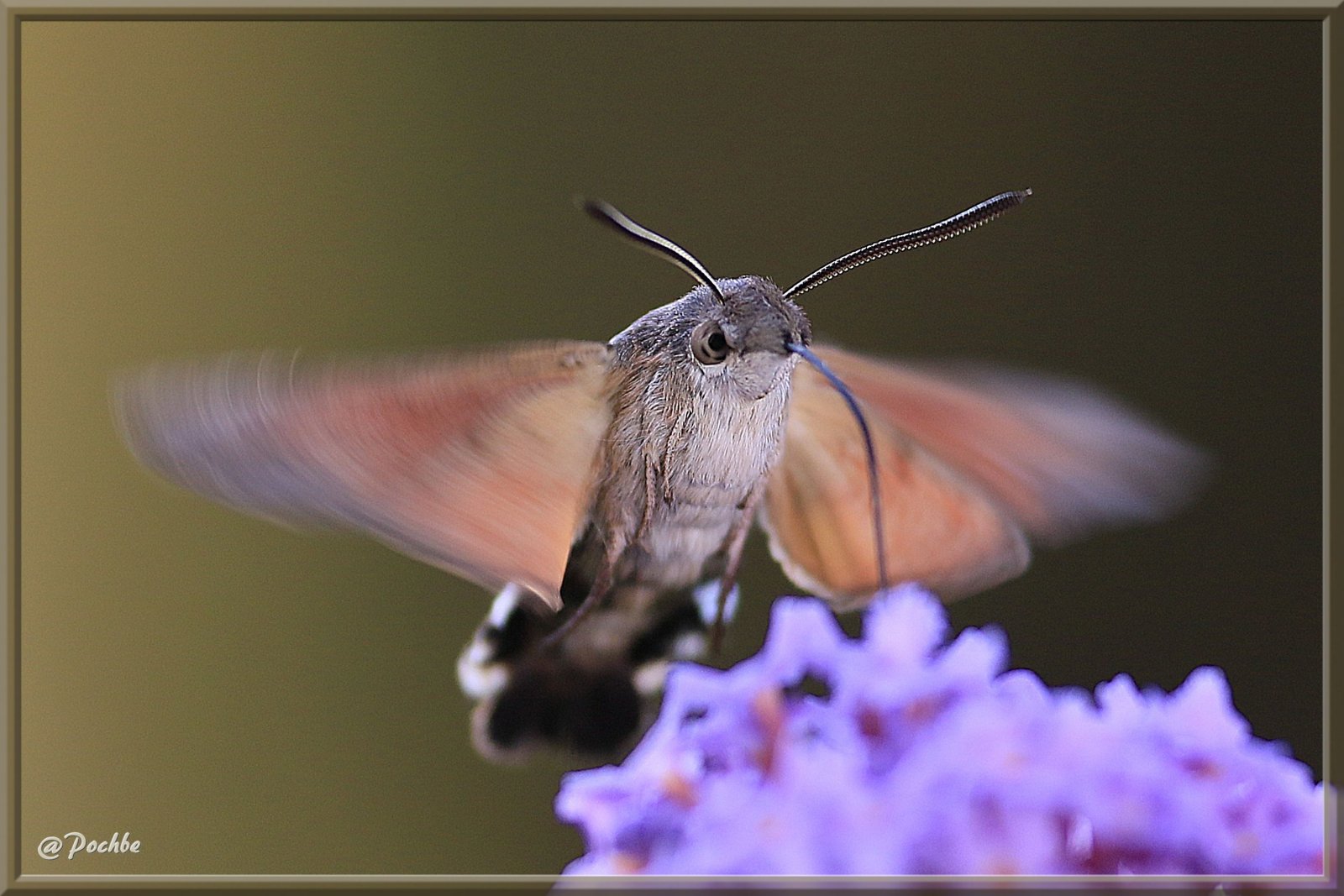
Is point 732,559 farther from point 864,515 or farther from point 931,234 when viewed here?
point 931,234

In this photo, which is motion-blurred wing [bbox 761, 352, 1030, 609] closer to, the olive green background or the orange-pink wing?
the orange-pink wing

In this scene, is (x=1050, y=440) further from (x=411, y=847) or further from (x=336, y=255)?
(x=336, y=255)

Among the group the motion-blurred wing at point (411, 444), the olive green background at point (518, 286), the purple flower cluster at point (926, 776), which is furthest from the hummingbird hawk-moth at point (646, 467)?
the olive green background at point (518, 286)

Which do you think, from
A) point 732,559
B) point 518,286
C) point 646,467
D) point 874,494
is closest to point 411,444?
point 646,467

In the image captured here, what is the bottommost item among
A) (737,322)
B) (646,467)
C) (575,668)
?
(575,668)

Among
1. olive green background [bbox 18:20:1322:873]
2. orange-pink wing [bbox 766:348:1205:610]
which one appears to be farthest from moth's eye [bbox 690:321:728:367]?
olive green background [bbox 18:20:1322:873]

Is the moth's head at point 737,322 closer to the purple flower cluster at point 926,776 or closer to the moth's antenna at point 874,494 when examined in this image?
the moth's antenna at point 874,494

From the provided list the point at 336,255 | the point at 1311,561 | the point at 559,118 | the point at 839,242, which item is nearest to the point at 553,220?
the point at 559,118

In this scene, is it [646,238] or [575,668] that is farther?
[575,668]
